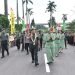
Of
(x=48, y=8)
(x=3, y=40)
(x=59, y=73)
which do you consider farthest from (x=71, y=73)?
(x=48, y=8)

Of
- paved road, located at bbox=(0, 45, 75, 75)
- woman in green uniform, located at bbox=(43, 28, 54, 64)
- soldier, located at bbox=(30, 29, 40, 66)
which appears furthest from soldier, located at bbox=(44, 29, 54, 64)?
soldier, located at bbox=(30, 29, 40, 66)

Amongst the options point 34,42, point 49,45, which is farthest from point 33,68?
point 49,45

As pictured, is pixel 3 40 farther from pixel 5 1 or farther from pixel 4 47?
pixel 5 1

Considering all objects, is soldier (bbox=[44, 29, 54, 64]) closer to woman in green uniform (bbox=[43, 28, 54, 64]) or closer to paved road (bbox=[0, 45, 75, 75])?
woman in green uniform (bbox=[43, 28, 54, 64])

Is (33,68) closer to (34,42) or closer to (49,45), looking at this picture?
(34,42)

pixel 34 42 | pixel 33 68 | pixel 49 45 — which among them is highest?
pixel 34 42

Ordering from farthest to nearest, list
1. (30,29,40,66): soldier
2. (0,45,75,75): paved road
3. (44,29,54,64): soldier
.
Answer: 1. (44,29,54,64): soldier
2. (30,29,40,66): soldier
3. (0,45,75,75): paved road

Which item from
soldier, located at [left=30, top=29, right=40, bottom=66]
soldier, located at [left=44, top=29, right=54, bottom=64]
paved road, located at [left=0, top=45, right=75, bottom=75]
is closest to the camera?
paved road, located at [left=0, top=45, right=75, bottom=75]

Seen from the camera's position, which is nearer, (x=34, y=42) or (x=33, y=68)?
(x=33, y=68)

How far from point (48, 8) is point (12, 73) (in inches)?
5125

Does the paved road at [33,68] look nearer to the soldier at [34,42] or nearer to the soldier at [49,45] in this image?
the soldier at [49,45]

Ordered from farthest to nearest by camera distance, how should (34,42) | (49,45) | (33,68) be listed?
1. (49,45)
2. (34,42)
3. (33,68)

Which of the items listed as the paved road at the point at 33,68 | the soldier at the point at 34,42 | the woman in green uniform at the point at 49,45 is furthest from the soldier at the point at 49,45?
the soldier at the point at 34,42

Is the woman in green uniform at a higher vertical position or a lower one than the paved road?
higher
